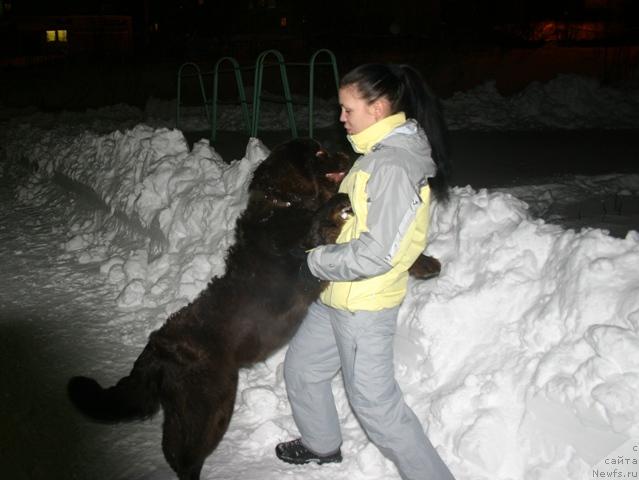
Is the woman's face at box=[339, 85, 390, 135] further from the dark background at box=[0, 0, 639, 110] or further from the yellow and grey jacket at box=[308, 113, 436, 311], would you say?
the dark background at box=[0, 0, 639, 110]

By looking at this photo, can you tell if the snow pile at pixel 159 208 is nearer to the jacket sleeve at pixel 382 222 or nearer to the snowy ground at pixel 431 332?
the snowy ground at pixel 431 332

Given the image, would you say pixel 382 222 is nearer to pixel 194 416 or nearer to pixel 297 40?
pixel 194 416

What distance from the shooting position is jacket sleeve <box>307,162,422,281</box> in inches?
96.7

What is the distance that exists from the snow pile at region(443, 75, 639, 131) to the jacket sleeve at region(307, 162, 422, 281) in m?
13.1

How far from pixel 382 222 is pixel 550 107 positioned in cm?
1575

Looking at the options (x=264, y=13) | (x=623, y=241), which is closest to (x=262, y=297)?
(x=623, y=241)

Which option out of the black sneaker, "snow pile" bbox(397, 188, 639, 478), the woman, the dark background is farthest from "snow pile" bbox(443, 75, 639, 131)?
the woman

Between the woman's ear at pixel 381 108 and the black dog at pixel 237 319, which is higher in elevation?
the woman's ear at pixel 381 108

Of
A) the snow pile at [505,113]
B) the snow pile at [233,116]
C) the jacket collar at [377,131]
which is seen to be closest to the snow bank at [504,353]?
the jacket collar at [377,131]

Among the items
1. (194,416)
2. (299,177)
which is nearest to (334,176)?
(299,177)

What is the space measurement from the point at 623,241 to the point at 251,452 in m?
2.64

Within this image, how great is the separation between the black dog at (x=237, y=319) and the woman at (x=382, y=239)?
0.35 meters

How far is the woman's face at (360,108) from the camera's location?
104 inches

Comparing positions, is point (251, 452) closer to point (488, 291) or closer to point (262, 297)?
point (262, 297)
